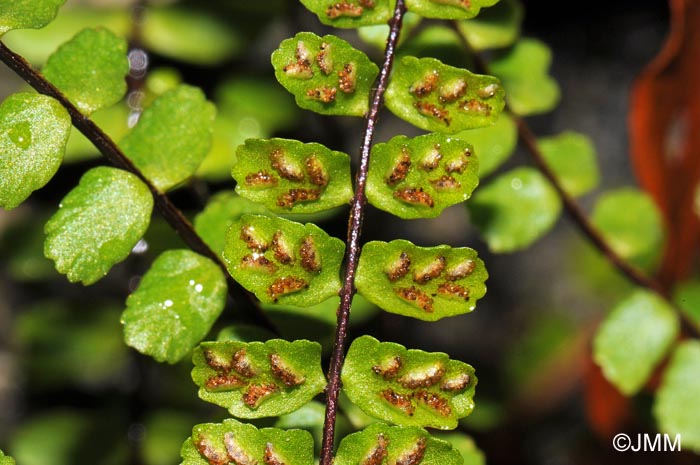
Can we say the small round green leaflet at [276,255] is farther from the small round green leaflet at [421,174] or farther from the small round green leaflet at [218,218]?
the small round green leaflet at [218,218]

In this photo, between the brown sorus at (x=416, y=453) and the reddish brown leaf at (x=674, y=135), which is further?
the reddish brown leaf at (x=674, y=135)

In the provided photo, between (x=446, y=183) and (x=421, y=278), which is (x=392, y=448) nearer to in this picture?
(x=421, y=278)

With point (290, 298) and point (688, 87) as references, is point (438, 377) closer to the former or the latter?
point (290, 298)

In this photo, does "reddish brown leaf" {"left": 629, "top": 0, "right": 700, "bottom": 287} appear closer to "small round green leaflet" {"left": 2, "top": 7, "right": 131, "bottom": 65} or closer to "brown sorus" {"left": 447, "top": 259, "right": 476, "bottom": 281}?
"brown sorus" {"left": 447, "top": 259, "right": 476, "bottom": 281}

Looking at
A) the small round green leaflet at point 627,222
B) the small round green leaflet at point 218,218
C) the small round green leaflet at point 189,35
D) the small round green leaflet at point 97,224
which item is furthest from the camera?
the small round green leaflet at point 189,35

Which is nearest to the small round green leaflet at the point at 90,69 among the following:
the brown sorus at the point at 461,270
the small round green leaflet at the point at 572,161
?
the brown sorus at the point at 461,270

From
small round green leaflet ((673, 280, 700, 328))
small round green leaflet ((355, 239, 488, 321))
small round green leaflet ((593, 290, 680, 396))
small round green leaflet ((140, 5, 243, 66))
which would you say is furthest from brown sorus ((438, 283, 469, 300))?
small round green leaflet ((140, 5, 243, 66))
